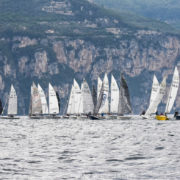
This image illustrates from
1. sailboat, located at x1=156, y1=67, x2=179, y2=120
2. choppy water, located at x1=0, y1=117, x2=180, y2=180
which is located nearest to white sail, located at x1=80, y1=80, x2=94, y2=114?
sailboat, located at x1=156, y1=67, x2=179, y2=120

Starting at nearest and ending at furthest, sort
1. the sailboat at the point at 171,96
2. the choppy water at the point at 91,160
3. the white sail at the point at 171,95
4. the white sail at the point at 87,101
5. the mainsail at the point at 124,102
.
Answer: the choppy water at the point at 91,160
the white sail at the point at 171,95
the sailboat at the point at 171,96
the mainsail at the point at 124,102
the white sail at the point at 87,101

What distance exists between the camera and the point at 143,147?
71.0 metres

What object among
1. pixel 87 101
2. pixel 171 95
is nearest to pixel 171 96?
pixel 171 95

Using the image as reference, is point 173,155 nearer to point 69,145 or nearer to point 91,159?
point 91,159

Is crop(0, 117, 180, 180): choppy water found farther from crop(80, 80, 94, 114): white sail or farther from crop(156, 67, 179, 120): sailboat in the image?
crop(80, 80, 94, 114): white sail

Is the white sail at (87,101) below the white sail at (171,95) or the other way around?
below

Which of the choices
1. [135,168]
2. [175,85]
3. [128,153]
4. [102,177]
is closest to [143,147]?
[128,153]

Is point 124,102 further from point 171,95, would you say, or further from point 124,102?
Answer: point 171,95

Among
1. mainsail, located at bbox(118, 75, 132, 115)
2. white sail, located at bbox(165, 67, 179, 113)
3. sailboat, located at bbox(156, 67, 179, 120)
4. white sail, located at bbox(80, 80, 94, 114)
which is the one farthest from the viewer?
white sail, located at bbox(80, 80, 94, 114)

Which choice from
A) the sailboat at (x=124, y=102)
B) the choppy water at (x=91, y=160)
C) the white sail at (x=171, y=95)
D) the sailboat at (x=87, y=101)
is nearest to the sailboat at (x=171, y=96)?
the white sail at (x=171, y=95)

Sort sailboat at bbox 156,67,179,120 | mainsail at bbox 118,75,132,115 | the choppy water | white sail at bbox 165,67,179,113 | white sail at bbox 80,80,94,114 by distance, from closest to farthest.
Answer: the choppy water, white sail at bbox 165,67,179,113, sailboat at bbox 156,67,179,120, mainsail at bbox 118,75,132,115, white sail at bbox 80,80,94,114

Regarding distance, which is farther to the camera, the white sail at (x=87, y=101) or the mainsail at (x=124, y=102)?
the white sail at (x=87, y=101)

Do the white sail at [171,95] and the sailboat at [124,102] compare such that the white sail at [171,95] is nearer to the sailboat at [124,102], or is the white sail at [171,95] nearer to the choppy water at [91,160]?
the sailboat at [124,102]

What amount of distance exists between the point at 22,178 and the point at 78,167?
689 cm
